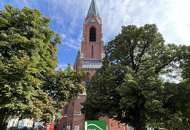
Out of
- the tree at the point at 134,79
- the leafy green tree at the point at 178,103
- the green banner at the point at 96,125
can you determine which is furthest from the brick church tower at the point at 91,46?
the green banner at the point at 96,125

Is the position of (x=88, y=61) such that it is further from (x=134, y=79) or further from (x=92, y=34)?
(x=134, y=79)

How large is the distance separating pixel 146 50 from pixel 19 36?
14.0 meters

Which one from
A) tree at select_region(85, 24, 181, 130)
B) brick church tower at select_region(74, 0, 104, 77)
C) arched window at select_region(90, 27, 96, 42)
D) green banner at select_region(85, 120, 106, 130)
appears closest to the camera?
green banner at select_region(85, 120, 106, 130)

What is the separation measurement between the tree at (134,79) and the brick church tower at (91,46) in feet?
70.5

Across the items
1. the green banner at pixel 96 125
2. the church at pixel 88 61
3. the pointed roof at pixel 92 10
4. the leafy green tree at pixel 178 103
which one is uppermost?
the pointed roof at pixel 92 10

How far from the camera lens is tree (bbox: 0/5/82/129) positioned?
1772cm

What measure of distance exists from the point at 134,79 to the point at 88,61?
2925 cm

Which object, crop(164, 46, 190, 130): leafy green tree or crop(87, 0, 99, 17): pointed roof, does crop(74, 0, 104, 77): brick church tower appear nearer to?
crop(87, 0, 99, 17): pointed roof

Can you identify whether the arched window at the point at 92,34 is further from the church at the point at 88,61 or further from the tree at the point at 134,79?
the tree at the point at 134,79

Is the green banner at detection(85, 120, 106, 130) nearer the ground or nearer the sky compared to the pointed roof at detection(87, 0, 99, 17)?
nearer the ground

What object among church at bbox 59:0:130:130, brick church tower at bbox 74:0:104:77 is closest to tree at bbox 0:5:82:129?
church at bbox 59:0:130:130

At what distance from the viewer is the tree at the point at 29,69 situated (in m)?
17.7

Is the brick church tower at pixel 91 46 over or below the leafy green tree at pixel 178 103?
over

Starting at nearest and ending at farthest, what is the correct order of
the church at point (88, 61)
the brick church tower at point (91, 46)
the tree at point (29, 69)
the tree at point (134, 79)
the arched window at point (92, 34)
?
the tree at point (29, 69) → the tree at point (134, 79) → the church at point (88, 61) → the brick church tower at point (91, 46) → the arched window at point (92, 34)
